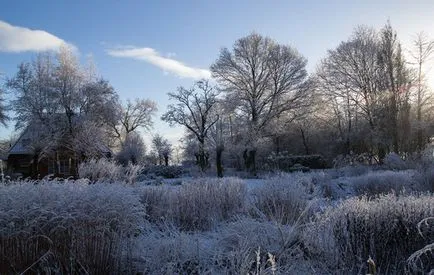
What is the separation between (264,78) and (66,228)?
1422 inches

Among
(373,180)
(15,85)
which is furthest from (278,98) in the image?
(373,180)

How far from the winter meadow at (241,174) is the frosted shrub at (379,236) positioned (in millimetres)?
17

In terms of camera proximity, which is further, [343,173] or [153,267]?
[343,173]

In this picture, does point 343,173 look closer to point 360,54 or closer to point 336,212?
point 336,212

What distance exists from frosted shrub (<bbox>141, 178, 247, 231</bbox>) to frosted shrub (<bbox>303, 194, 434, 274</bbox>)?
11.0ft

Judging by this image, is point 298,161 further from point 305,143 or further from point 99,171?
point 99,171

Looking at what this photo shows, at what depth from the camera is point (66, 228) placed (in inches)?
243

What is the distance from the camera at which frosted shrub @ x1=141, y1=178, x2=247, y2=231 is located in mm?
8953

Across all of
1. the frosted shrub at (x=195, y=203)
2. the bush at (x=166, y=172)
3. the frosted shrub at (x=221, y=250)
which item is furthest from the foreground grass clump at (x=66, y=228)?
the bush at (x=166, y=172)

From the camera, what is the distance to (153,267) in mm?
5539

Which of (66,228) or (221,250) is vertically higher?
(66,228)

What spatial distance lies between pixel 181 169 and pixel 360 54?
19165 millimetres

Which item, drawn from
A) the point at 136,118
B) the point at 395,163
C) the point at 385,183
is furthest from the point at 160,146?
the point at 385,183

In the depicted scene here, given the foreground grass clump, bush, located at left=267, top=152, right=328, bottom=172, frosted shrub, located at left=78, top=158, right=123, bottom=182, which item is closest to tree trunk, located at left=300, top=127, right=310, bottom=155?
bush, located at left=267, top=152, right=328, bottom=172
